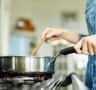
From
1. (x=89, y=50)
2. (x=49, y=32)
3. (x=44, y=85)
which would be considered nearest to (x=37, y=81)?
(x=44, y=85)

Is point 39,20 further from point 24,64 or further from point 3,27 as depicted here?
point 24,64

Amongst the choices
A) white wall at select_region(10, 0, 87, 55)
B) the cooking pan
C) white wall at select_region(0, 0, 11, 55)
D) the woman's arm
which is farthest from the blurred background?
the cooking pan

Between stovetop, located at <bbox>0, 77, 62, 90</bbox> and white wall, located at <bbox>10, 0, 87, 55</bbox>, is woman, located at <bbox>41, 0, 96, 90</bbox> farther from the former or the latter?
white wall, located at <bbox>10, 0, 87, 55</bbox>

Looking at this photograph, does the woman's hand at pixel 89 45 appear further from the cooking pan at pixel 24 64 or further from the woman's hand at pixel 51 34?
the woman's hand at pixel 51 34

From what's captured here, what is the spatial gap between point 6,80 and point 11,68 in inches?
1.4

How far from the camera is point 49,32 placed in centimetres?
92

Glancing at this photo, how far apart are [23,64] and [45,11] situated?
448cm

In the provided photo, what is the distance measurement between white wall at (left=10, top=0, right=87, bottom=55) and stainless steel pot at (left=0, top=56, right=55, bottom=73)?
418 centimetres

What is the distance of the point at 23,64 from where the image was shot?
0.68m

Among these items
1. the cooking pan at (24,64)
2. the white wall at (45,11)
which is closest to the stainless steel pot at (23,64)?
the cooking pan at (24,64)

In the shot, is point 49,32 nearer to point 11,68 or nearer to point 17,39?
point 11,68

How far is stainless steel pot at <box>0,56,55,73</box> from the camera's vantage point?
2.21 ft

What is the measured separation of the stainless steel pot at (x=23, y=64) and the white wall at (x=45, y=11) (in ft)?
13.7

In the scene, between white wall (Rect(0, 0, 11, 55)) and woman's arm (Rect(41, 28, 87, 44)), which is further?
white wall (Rect(0, 0, 11, 55))
